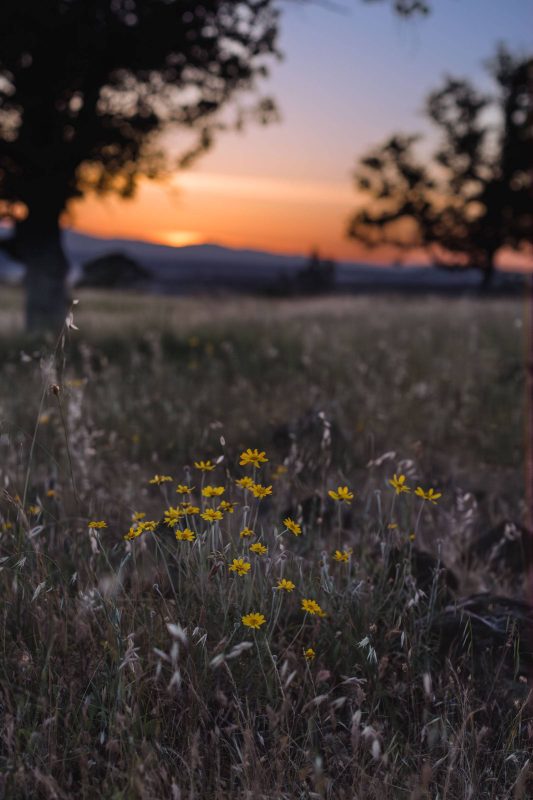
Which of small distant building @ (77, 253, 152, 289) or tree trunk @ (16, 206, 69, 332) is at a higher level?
small distant building @ (77, 253, 152, 289)

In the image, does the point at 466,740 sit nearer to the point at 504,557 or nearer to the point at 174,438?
the point at 504,557

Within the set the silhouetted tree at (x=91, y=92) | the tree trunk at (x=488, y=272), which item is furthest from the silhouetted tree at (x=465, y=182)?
the silhouetted tree at (x=91, y=92)

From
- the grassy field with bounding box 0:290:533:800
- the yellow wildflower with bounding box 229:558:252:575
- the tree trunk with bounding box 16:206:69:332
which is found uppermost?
the tree trunk with bounding box 16:206:69:332

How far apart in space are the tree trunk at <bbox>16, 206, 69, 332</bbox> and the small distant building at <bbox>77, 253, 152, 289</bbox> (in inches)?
1395

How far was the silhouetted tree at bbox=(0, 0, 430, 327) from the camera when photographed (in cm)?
1067

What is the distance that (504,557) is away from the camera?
4062 mm

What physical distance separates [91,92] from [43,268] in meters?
3.04

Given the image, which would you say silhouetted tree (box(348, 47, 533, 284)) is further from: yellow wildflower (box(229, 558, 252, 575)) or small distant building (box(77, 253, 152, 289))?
yellow wildflower (box(229, 558, 252, 575))

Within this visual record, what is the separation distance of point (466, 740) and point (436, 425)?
4542 millimetres

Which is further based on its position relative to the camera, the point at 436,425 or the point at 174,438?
the point at 436,425

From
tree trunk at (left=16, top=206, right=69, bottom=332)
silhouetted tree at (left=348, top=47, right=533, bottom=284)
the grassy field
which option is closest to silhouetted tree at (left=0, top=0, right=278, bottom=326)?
tree trunk at (left=16, top=206, right=69, bottom=332)

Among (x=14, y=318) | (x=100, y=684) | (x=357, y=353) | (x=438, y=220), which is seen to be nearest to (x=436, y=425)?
(x=357, y=353)

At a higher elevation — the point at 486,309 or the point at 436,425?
the point at 486,309

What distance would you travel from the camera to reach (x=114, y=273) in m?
50.2
